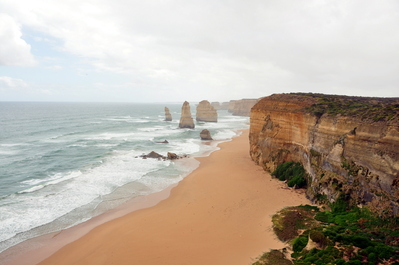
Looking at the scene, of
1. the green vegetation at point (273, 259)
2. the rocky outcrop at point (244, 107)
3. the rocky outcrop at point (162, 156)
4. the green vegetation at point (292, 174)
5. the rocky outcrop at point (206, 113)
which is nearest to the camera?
the green vegetation at point (273, 259)

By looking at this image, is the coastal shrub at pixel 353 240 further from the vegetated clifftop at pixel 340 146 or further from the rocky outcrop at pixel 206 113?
the rocky outcrop at pixel 206 113

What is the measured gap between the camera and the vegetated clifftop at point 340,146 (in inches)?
532

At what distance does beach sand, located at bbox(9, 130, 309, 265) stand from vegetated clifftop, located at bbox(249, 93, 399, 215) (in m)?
2.88

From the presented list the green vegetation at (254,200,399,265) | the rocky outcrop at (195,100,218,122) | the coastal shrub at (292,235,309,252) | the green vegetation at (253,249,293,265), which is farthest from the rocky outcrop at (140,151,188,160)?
the rocky outcrop at (195,100,218,122)

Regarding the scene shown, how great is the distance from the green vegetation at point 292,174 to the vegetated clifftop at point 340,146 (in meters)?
0.68

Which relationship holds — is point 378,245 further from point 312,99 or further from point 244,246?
point 312,99

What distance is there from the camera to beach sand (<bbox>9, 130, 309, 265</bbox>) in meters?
13.1

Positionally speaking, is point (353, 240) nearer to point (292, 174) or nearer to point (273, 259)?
point (273, 259)

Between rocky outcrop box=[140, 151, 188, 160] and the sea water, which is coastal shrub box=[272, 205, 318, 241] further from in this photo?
rocky outcrop box=[140, 151, 188, 160]

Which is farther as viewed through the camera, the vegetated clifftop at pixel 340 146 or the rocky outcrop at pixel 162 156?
the rocky outcrop at pixel 162 156

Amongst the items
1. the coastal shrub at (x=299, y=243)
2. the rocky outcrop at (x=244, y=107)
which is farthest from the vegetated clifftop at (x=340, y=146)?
the rocky outcrop at (x=244, y=107)

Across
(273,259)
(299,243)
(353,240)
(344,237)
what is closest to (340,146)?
(344,237)

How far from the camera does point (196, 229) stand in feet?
51.5

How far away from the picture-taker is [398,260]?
387 inches
